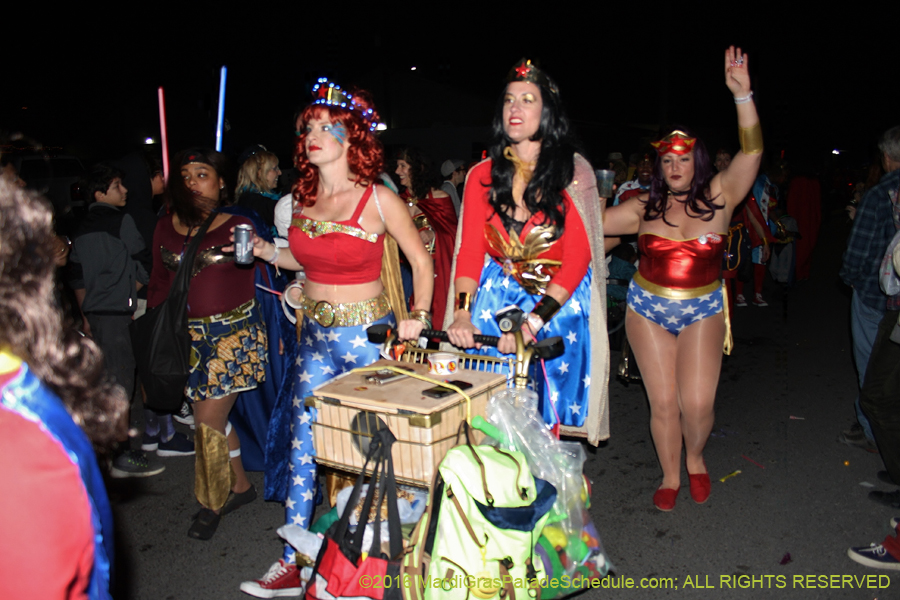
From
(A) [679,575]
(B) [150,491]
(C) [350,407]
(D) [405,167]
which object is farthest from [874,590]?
(D) [405,167]

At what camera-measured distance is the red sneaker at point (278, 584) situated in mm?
3453

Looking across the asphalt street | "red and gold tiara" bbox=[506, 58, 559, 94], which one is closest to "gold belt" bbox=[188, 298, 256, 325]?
the asphalt street

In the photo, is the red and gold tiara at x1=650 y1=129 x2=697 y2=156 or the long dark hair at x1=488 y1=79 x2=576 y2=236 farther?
the red and gold tiara at x1=650 y1=129 x2=697 y2=156

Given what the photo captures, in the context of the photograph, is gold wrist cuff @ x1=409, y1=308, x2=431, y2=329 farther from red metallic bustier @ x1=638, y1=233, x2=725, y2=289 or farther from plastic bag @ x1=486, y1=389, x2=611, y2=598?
red metallic bustier @ x1=638, y1=233, x2=725, y2=289

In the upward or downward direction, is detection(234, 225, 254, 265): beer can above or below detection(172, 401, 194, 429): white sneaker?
above

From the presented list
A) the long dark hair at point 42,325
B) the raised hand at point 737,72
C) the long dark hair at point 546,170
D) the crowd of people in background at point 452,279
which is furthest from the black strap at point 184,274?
the raised hand at point 737,72

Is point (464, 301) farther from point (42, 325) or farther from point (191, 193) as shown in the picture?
point (42, 325)

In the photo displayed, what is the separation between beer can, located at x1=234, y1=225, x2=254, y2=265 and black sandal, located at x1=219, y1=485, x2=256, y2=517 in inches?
70.6

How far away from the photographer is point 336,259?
3369 millimetres

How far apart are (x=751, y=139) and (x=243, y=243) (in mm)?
2701

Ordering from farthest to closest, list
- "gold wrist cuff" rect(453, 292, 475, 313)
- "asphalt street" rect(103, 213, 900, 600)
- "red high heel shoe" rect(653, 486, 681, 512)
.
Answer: "red high heel shoe" rect(653, 486, 681, 512) → "asphalt street" rect(103, 213, 900, 600) → "gold wrist cuff" rect(453, 292, 475, 313)

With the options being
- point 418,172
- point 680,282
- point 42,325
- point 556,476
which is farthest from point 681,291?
point 418,172

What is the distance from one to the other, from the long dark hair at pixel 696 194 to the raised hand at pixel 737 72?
14.8 inches

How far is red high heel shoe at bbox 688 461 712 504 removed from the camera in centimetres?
436
